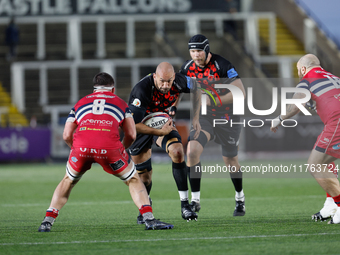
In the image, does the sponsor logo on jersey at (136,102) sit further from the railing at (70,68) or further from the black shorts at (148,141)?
the railing at (70,68)

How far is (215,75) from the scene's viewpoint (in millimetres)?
7852

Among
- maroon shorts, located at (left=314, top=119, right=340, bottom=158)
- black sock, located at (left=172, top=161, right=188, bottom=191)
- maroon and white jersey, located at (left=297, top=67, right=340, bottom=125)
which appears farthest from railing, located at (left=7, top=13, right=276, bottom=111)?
maroon shorts, located at (left=314, top=119, right=340, bottom=158)

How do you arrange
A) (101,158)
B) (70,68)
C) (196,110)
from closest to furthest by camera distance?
1. (101,158)
2. (196,110)
3. (70,68)

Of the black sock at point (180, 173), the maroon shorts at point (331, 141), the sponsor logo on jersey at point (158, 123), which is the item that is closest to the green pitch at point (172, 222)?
the black sock at point (180, 173)

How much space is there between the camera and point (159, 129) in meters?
7.17

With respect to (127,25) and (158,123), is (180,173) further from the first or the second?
(127,25)

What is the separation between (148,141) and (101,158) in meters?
1.49

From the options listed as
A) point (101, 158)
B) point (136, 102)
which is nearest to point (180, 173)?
point (136, 102)

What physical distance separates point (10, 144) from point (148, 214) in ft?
45.4

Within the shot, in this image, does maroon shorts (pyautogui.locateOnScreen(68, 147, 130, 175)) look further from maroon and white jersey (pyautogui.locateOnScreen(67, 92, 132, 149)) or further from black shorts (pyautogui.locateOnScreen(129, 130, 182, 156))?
black shorts (pyautogui.locateOnScreen(129, 130, 182, 156))

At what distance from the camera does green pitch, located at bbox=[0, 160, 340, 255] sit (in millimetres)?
5301

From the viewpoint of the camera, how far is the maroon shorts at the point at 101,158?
6.13m

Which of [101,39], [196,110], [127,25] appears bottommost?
[196,110]

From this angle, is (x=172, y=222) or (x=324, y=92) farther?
(x=172, y=222)
